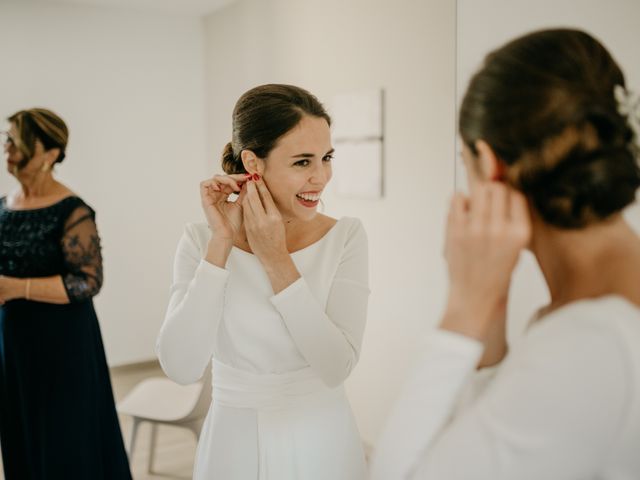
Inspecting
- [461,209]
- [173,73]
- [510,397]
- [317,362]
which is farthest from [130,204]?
[510,397]

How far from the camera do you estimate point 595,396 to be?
0.50 metres

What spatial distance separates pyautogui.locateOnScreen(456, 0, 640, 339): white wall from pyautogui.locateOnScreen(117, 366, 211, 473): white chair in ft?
2.78

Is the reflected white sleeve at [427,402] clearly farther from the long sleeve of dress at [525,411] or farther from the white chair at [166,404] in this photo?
the white chair at [166,404]

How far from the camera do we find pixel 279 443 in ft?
3.85

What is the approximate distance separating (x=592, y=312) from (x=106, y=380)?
1.48 metres

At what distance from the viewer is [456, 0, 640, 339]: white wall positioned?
103cm

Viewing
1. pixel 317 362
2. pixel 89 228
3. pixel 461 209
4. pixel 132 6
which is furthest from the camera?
pixel 89 228

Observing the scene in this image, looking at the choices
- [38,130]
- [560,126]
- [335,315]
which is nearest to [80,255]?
[38,130]

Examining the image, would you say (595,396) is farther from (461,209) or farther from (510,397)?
(461,209)

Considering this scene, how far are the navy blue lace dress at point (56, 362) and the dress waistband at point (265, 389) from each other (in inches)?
23.9

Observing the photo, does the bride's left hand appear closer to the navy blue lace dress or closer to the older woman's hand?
the navy blue lace dress

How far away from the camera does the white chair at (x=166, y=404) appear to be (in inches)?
61.7

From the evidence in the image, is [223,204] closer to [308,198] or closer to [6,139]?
[308,198]

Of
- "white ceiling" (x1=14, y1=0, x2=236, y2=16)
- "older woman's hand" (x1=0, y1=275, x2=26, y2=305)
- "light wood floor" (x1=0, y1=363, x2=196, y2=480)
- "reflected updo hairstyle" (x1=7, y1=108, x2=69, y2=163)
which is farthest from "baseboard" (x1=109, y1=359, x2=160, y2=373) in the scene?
"white ceiling" (x1=14, y1=0, x2=236, y2=16)
